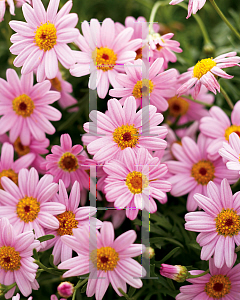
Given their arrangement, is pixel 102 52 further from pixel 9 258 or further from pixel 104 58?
pixel 9 258

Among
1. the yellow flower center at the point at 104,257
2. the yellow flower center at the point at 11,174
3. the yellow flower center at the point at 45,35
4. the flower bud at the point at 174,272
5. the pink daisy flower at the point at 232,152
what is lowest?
the flower bud at the point at 174,272

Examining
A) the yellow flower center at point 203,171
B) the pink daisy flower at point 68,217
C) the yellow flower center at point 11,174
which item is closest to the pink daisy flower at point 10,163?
the yellow flower center at point 11,174

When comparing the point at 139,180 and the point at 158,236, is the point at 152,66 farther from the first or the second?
the point at 158,236

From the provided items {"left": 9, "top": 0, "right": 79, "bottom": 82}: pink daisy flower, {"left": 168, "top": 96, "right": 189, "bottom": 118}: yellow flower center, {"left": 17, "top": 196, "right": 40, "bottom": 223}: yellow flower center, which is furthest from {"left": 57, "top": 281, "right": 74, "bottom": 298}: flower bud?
{"left": 168, "top": 96, "right": 189, "bottom": 118}: yellow flower center

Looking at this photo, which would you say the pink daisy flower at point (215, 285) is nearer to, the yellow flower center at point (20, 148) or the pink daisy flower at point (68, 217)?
the pink daisy flower at point (68, 217)

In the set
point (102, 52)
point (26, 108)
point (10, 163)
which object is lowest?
point (10, 163)

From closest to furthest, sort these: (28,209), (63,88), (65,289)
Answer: (65,289) → (28,209) → (63,88)

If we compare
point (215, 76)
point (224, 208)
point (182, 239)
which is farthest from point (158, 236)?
point (215, 76)

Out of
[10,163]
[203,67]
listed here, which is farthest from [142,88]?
[10,163]
